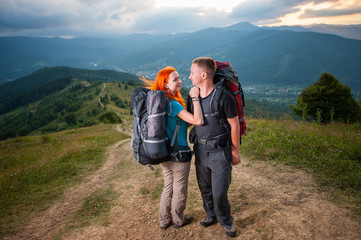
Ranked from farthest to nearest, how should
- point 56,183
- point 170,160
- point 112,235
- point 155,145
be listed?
point 56,183, point 112,235, point 170,160, point 155,145

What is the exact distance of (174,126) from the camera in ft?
10.3

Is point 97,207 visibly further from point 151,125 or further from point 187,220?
point 151,125

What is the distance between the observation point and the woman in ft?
9.75

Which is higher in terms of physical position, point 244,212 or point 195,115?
point 195,115

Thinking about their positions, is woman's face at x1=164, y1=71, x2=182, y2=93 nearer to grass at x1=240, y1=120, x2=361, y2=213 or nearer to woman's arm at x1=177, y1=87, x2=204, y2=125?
woman's arm at x1=177, y1=87, x2=204, y2=125

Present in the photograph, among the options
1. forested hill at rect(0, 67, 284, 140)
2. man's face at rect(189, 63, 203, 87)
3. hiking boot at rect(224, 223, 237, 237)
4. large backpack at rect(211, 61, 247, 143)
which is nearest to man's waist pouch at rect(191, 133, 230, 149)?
large backpack at rect(211, 61, 247, 143)

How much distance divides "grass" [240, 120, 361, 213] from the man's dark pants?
2438mm

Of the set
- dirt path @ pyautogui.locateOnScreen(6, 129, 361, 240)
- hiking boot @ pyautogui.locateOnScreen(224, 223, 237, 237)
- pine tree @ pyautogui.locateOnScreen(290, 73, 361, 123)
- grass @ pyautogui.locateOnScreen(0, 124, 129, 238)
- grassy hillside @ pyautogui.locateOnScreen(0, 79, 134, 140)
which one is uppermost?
hiking boot @ pyautogui.locateOnScreen(224, 223, 237, 237)

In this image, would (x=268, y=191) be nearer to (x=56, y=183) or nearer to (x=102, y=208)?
(x=102, y=208)

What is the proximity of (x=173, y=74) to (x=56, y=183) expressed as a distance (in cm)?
620

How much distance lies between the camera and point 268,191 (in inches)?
182

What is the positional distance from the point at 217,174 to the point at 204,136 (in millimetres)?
598

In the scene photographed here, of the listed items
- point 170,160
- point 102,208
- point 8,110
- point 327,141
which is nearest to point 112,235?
point 102,208

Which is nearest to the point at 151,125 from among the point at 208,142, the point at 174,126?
the point at 174,126
